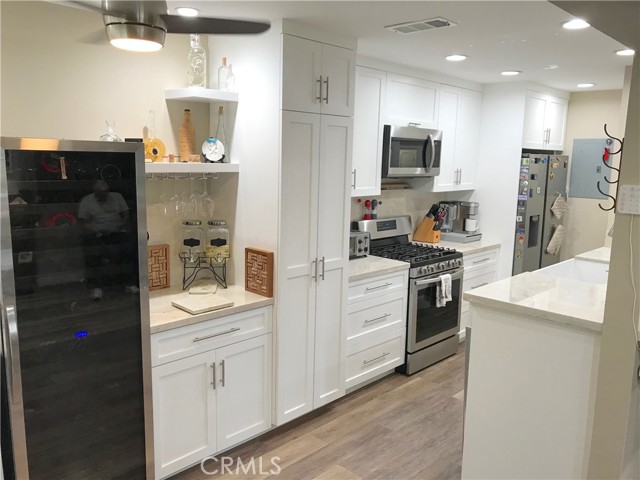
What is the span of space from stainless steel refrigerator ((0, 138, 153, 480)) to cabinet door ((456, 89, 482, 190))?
3228 millimetres

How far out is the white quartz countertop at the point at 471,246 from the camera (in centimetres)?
446

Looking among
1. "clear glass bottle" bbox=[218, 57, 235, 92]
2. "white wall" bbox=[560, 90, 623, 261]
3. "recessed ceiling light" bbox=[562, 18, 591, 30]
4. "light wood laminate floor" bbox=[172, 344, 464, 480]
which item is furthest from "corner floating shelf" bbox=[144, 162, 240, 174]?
"white wall" bbox=[560, 90, 623, 261]

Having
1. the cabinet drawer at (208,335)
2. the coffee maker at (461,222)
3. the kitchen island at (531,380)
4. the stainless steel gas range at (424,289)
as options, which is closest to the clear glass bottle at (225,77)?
the cabinet drawer at (208,335)

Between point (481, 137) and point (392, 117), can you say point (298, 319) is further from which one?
point (481, 137)

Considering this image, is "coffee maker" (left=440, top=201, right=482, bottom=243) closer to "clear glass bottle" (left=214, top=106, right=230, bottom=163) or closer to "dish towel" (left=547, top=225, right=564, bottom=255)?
"dish towel" (left=547, top=225, right=564, bottom=255)

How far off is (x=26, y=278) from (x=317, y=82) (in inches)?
70.4

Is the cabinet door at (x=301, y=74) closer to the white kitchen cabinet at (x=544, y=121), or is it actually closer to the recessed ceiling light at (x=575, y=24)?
the recessed ceiling light at (x=575, y=24)

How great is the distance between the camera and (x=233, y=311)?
2711 millimetres

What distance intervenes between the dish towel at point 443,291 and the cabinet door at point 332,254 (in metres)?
1.06

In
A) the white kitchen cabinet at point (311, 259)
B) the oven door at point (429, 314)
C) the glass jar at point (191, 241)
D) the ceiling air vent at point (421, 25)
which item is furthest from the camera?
the oven door at point (429, 314)

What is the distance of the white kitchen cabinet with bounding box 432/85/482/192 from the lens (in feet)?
14.8

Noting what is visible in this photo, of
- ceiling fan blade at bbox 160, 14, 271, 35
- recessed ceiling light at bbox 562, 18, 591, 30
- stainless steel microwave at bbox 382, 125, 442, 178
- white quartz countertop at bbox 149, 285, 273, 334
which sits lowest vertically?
white quartz countertop at bbox 149, 285, 273, 334

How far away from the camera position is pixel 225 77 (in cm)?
295

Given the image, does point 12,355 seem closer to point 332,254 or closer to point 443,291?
point 332,254
